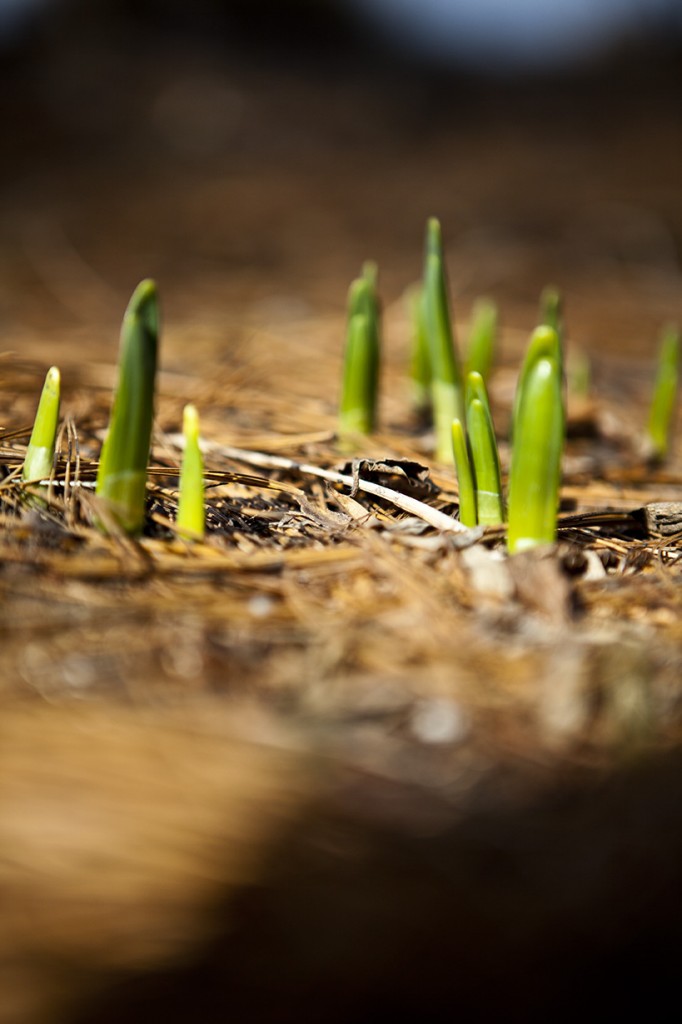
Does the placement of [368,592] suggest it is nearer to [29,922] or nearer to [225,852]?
[225,852]

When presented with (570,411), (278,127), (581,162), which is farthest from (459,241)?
(278,127)

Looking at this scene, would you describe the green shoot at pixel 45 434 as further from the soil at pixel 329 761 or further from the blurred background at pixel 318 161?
the blurred background at pixel 318 161

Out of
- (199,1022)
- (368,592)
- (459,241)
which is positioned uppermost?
(459,241)

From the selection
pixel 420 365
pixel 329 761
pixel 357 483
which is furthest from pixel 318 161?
pixel 329 761

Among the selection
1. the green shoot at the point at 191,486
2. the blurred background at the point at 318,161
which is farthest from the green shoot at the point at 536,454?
the blurred background at the point at 318,161

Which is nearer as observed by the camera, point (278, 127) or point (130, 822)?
point (130, 822)

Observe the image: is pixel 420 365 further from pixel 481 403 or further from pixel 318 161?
pixel 318 161
